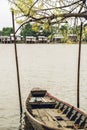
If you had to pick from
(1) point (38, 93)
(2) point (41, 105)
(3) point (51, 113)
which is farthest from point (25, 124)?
(3) point (51, 113)

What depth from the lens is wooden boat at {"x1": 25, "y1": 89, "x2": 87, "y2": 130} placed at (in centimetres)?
1808

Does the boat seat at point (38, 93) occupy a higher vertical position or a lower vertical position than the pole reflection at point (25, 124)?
higher

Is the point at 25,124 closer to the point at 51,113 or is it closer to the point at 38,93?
the point at 38,93

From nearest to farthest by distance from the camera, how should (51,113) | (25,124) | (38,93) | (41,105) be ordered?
(51,113) < (41,105) < (25,124) < (38,93)

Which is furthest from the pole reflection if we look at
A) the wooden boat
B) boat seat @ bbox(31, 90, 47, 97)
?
boat seat @ bbox(31, 90, 47, 97)

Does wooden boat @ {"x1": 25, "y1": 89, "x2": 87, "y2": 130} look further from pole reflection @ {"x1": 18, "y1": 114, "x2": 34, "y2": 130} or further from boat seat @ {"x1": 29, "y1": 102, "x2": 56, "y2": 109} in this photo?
pole reflection @ {"x1": 18, "y1": 114, "x2": 34, "y2": 130}

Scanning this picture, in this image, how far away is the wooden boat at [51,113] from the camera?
18.1 m

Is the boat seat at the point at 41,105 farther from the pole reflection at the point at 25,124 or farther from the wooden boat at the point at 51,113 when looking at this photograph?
the pole reflection at the point at 25,124

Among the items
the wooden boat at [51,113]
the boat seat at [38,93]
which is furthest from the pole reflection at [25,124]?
the boat seat at [38,93]

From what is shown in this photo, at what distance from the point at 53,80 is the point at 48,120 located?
31.6 metres

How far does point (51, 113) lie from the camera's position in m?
20.9

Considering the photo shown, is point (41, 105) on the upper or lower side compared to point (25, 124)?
upper

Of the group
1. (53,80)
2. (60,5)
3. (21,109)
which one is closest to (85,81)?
(53,80)

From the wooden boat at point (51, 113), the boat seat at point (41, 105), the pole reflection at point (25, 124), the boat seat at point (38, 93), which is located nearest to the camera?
the wooden boat at point (51, 113)
